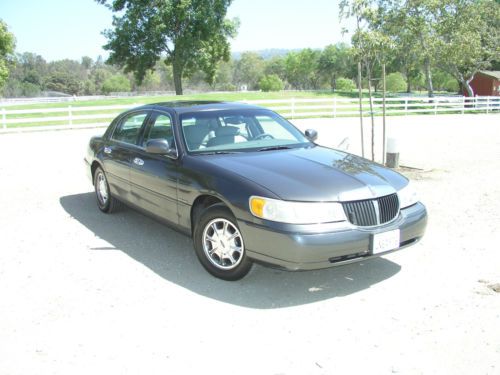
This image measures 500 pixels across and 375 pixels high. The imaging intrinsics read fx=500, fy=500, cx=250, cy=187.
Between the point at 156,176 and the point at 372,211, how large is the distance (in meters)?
2.27

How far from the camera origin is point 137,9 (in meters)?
44.6

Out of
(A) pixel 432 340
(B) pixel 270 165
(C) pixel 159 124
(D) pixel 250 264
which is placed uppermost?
(C) pixel 159 124

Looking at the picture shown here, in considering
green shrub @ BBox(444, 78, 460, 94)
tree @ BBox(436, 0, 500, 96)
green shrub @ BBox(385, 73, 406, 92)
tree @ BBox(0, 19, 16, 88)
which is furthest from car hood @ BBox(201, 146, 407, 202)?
green shrub @ BBox(444, 78, 460, 94)

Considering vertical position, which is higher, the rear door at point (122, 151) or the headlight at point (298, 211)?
the rear door at point (122, 151)

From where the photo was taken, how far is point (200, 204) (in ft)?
15.4

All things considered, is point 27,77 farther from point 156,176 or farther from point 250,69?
point 156,176

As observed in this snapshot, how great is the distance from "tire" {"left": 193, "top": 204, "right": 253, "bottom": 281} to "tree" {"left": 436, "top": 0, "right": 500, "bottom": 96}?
123 feet

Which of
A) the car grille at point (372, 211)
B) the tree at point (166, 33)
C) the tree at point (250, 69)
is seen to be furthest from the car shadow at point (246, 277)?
the tree at point (250, 69)

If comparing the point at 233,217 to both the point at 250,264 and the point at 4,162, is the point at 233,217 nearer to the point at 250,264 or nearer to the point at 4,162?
the point at 250,264

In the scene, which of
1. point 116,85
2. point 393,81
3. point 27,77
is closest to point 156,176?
point 393,81

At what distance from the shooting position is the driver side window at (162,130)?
5258mm

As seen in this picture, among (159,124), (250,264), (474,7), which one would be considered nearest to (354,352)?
(250,264)

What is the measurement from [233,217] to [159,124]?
1777 millimetres

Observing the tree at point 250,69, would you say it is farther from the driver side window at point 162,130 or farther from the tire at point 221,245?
the tire at point 221,245
